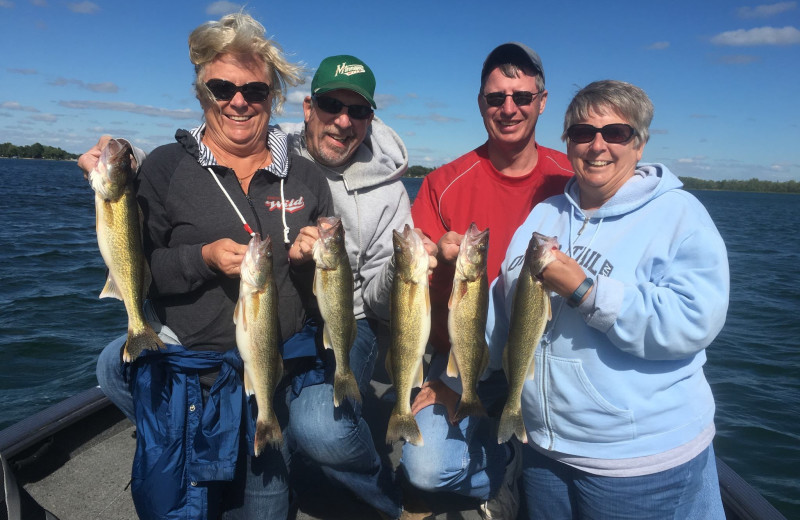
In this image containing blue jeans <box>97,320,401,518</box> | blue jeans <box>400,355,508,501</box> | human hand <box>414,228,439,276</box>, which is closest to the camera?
human hand <box>414,228,439,276</box>

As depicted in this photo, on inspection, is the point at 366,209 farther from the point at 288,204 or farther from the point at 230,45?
the point at 230,45

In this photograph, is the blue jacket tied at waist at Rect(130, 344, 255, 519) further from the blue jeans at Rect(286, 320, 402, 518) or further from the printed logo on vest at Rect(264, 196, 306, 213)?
the printed logo on vest at Rect(264, 196, 306, 213)

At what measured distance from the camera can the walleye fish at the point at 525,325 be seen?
10.1ft

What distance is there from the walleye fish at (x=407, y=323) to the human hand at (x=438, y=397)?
1.69 feet

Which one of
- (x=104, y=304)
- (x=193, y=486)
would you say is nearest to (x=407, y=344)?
(x=193, y=486)

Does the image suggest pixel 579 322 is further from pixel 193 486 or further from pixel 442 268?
pixel 193 486

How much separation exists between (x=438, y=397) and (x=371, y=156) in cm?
203

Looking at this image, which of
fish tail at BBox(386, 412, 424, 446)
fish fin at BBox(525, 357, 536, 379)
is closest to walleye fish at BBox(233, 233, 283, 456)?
fish tail at BBox(386, 412, 424, 446)

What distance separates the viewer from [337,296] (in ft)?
11.3

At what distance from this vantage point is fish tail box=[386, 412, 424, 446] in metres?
3.62

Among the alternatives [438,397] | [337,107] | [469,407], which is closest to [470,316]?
[469,407]

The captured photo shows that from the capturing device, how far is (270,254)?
128 inches

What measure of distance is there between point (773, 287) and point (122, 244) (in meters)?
22.9

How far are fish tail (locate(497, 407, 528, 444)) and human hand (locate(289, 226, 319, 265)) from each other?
1.59 m
